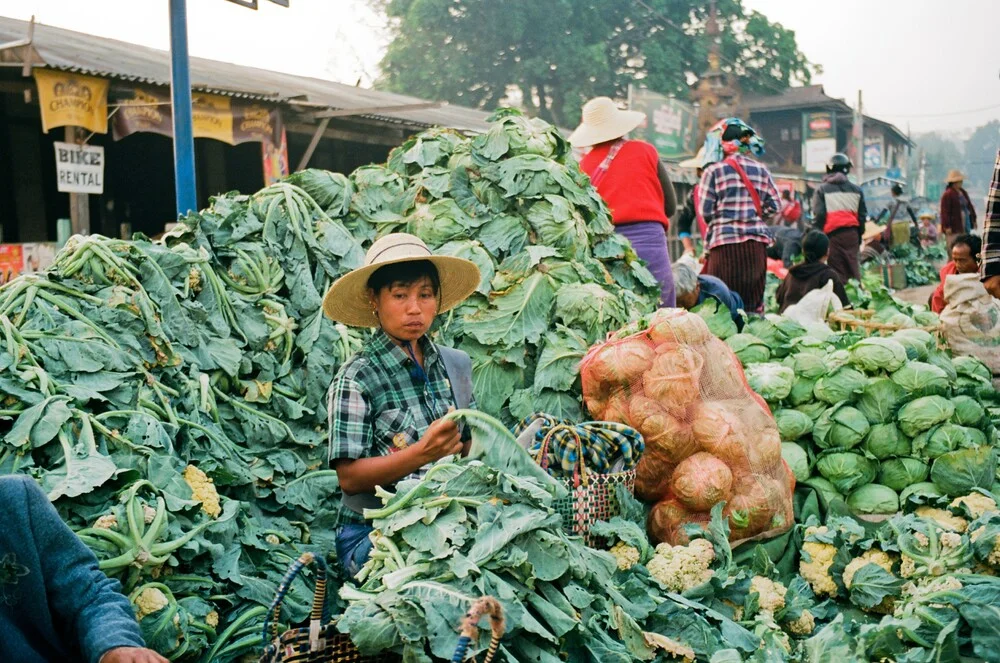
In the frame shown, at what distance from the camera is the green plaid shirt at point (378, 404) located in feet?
8.91

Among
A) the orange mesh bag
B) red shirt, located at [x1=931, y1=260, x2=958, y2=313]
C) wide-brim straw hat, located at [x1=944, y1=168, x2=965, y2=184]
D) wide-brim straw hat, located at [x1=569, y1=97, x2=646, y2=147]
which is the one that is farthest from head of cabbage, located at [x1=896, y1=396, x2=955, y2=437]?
wide-brim straw hat, located at [x1=944, y1=168, x2=965, y2=184]

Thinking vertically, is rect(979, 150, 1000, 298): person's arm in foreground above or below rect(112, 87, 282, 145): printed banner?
below

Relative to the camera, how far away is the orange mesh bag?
3381mm

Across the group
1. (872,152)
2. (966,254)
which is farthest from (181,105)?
(872,152)

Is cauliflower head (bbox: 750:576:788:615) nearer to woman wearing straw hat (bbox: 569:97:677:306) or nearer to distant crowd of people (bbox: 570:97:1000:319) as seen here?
distant crowd of people (bbox: 570:97:1000:319)

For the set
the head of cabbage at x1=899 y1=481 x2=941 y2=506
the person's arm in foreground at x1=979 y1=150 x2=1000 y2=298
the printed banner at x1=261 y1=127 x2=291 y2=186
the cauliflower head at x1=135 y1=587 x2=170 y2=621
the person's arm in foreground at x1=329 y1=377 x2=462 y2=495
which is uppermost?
the printed banner at x1=261 y1=127 x2=291 y2=186

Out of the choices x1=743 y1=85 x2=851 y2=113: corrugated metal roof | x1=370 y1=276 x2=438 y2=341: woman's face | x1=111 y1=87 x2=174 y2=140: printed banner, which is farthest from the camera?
x1=743 y1=85 x2=851 y2=113: corrugated metal roof

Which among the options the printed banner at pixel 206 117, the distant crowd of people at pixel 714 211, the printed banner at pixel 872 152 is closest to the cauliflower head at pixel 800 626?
the distant crowd of people at pixel 714 211

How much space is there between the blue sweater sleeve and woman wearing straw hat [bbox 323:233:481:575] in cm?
81

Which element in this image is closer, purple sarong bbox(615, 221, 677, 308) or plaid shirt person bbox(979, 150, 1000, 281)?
plaid shirt person bbox(979, 150, 1000, 281)

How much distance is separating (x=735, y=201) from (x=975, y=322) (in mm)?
1775

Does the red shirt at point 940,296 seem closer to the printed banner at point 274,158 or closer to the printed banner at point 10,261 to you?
the printed banner at point 274,158

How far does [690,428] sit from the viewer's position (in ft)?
11.4

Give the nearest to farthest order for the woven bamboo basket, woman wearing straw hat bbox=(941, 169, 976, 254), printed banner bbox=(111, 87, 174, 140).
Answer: the woven bamboo basket → printed banner bbox=(111, 87, 174, 140) → woman wearing straw hat bbox=(941, 169, 976, 254)
